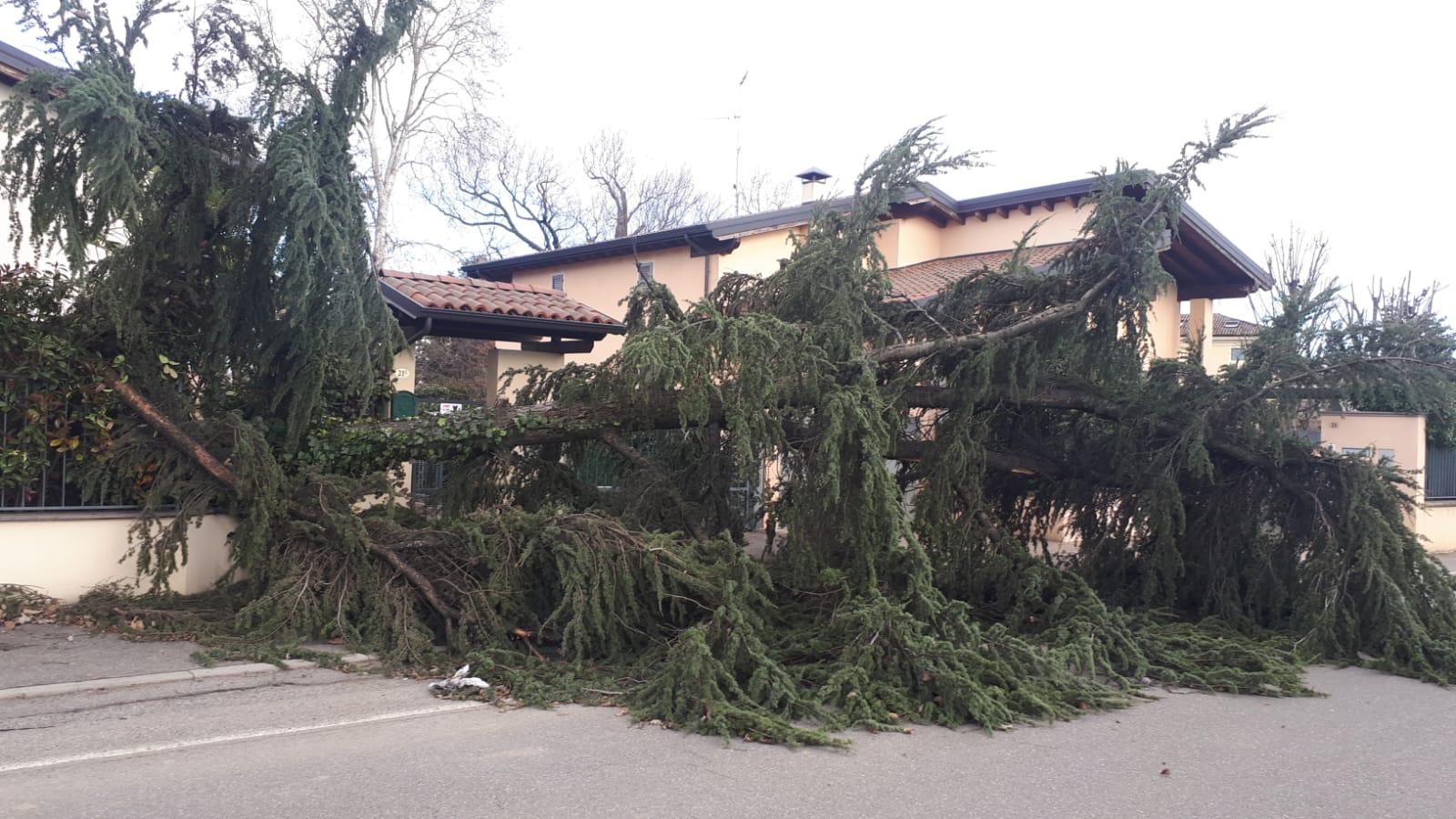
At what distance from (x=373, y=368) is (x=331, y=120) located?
2.19 meters

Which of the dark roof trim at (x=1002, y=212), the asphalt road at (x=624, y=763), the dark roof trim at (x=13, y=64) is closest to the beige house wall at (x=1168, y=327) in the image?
the dark roof trim at (x=1002, y=212)

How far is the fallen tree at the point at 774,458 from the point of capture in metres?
7.54

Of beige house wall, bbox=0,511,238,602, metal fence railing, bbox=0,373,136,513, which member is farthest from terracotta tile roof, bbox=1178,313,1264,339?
metal fence railing, bbox=0,373,136,513

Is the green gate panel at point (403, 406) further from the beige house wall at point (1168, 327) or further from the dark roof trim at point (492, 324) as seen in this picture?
the beige house wall at point (1168, 327)

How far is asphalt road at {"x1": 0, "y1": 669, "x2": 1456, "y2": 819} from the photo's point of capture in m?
4.85

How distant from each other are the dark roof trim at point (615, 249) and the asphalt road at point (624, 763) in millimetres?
11290

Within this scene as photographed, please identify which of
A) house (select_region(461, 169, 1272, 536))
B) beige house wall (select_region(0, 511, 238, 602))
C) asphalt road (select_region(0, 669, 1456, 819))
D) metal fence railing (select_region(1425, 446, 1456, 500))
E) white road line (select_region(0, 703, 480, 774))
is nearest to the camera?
asphalt road (select_region(0, 669, 1456, 819))

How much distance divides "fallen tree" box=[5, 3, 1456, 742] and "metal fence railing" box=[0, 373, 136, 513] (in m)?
0.27

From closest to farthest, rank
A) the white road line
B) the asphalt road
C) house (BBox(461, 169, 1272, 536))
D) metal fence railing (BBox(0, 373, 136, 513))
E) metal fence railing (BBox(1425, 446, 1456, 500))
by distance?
the asphalt road, the white road line, metal fence railing (BBox(0, 373, 136, 513)), metal fence railing (BBox(1425, 446, 1456, 500)), house (BBox(461, 169, 1272, 536))

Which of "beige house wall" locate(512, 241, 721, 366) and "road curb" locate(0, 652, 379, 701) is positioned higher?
"beige house wall" locate(512, 241, 721, 366)

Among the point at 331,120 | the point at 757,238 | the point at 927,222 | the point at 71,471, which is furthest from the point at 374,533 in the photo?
the point at 927,222

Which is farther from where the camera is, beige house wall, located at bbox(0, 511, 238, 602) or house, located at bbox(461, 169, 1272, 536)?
house, located at bbox(461, 169, 1272, 536)

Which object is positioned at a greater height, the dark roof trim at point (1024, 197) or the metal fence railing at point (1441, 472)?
the dark roof trim at point (1024, 197)

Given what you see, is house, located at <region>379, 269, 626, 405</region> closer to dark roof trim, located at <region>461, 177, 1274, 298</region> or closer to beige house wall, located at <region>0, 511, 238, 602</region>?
dark roof trim, located at <region>461, 177, 1274, 298</region>
